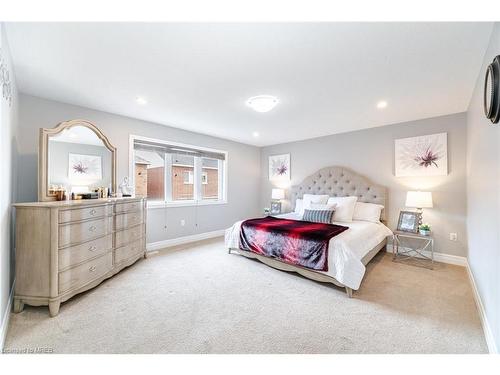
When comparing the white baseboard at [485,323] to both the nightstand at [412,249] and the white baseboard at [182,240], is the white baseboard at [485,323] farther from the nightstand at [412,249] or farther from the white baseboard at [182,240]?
the white baseboard at [182,240]

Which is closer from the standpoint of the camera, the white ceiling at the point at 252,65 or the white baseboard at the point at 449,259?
the white ceiling at the point at 252,65

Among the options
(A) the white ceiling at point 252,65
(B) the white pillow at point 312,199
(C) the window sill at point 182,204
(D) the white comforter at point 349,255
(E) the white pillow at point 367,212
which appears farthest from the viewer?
(B) the white pillow at point 312,199

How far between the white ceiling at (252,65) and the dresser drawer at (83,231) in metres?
1.52

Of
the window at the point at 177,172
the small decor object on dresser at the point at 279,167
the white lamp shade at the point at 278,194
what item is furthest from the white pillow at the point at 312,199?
the window at the point at 177,172

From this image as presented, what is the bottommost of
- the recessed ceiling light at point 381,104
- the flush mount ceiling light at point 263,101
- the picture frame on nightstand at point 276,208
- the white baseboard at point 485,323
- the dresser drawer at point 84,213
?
the white baseboard at point 485,323

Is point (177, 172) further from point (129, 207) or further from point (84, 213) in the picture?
point (84, 213)

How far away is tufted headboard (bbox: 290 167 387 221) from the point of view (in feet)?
12.6

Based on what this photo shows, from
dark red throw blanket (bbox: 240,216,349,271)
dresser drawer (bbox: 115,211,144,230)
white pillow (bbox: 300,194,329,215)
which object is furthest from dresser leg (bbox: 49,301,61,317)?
white pillow (bbox: 300,194,329,215)

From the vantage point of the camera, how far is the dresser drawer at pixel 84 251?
1.97 metres

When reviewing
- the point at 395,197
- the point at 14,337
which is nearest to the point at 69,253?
the point at 14,337

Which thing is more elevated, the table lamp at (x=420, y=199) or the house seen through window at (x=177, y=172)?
the house seen through window at (x=177, y=172)

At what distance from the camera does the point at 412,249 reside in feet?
11.5

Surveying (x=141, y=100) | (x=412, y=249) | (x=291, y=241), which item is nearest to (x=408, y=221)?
(x=412, y=249)

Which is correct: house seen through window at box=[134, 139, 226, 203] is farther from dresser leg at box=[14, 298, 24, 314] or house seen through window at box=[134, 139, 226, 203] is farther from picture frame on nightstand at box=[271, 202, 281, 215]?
dresser leg at box=[14, 298, 24, 314]
